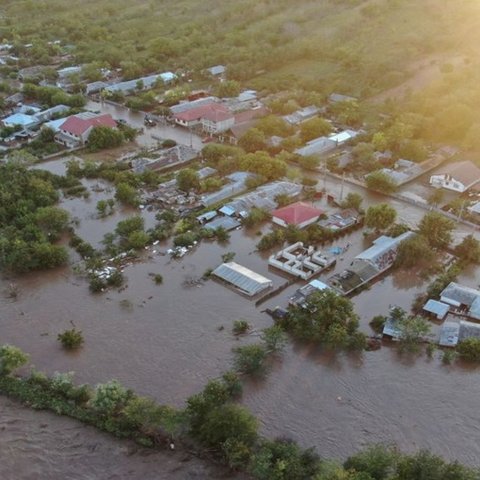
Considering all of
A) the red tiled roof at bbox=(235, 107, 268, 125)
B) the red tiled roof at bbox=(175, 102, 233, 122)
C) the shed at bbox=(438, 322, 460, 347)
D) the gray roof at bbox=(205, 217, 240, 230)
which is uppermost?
the red tiled roof at bbox=(175, 102, 233, 122)

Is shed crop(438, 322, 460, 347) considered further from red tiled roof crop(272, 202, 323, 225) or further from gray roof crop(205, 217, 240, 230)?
gray roof crop(205, 217, 240, 230)

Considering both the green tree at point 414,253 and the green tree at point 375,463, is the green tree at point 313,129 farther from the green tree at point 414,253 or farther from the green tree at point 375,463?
the green tree at point 375,463

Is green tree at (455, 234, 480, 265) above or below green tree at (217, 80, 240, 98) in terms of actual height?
below

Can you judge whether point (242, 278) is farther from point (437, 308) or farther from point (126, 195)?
point (126, 195)

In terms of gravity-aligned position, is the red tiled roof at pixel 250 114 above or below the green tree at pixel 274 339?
above

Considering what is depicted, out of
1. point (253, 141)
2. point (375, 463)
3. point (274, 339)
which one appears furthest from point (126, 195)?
point (375, 463)

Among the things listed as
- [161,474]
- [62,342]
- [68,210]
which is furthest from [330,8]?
[161,474]

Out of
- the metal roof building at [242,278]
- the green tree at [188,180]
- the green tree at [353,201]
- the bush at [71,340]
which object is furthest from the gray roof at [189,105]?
the bush at [71,340]

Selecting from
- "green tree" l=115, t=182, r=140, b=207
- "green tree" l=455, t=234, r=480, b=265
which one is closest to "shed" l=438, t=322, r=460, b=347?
"green tree" l=455, t=234, r=480, b=265
